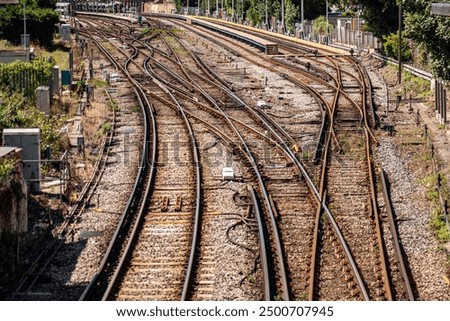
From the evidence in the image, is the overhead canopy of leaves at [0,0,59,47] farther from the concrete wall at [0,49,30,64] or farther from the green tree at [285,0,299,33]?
the green tree at [285,0,299,33]

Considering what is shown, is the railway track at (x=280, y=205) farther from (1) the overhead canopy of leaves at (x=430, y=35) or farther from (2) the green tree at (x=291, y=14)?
(2) the green tree at (x=291, y=14)

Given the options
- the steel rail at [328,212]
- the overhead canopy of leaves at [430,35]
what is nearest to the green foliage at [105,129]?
the steel rail at [328,212]

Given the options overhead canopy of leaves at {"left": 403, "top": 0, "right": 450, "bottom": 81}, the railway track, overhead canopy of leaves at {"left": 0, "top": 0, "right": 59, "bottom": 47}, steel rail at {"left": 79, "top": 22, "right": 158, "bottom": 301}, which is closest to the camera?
steel rail at {"left": 79, "top": 22, "right": 158, "bottom": 301}

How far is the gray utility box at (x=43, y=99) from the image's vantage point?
21.0 metres

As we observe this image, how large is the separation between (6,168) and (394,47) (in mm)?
23989

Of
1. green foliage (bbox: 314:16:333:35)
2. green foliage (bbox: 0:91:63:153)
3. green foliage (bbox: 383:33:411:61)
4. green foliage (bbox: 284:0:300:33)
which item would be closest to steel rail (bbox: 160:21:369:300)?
green foliage (bbox: 0:91:63:153)

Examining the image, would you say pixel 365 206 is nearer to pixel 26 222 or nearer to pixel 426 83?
pixel 26 222

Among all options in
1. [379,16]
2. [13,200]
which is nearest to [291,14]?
[379,16]

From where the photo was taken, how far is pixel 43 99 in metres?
21.1

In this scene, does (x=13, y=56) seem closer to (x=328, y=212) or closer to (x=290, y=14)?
(x=328, y=212)

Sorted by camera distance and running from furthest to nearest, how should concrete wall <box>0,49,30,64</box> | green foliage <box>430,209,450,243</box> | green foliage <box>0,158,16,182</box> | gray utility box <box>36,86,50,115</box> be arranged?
concrete wall <box>0,49,30,64</box> → gray utility box <box>36,86,50,115</box> → green foliage <box>430,209,450,243</box> → green foliage <box>0,158,16,182</box>

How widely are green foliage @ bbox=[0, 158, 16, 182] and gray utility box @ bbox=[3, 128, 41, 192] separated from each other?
201 centimetres

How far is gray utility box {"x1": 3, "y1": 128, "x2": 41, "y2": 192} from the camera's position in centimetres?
1451

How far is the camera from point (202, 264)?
1147 centimetres
